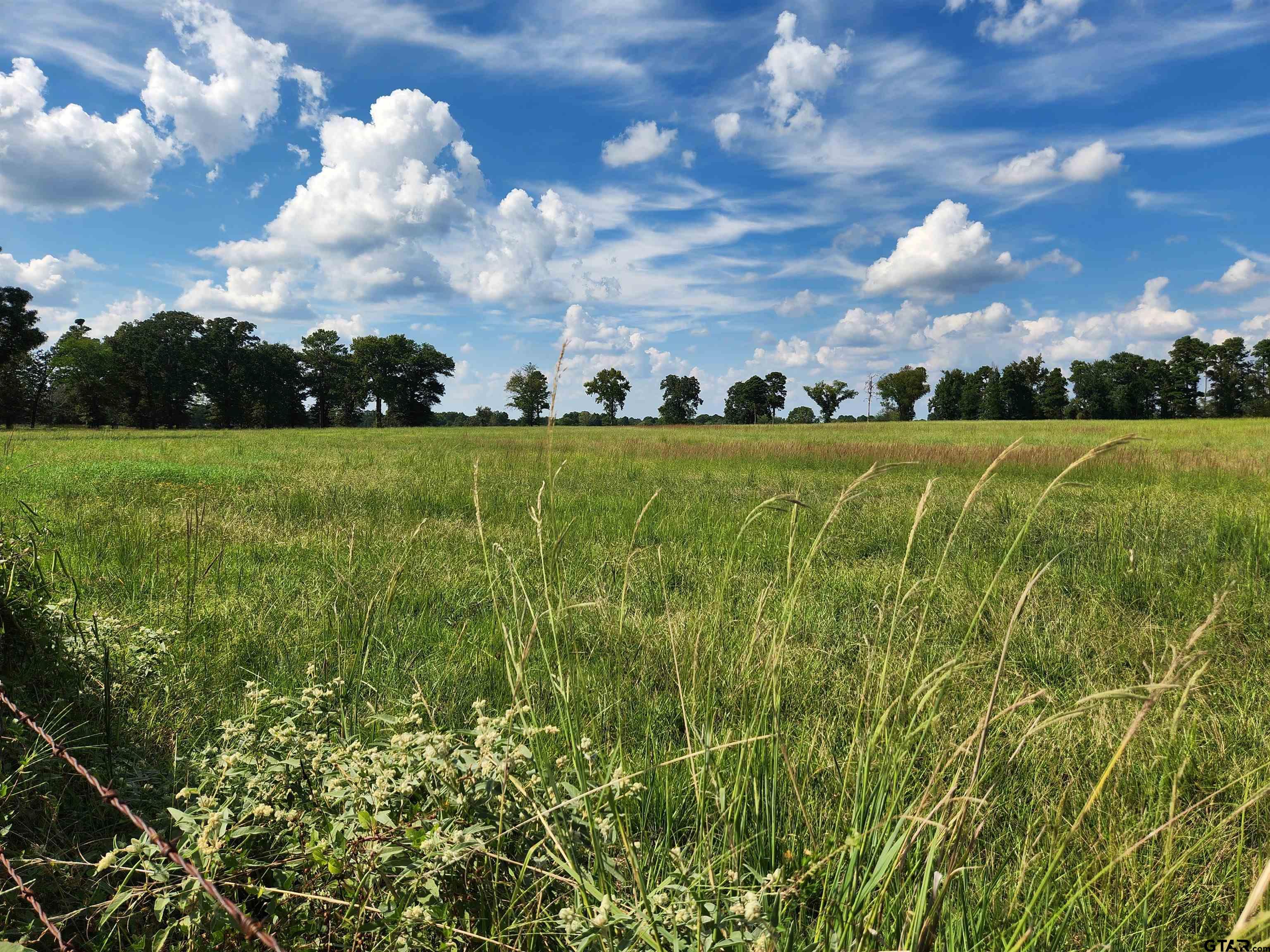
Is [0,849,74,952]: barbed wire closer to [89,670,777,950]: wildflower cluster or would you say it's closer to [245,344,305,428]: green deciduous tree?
[89,670,777,950]: wildflower cluster

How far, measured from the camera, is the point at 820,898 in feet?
4.79

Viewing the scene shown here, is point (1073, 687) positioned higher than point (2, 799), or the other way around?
point (2, 799)

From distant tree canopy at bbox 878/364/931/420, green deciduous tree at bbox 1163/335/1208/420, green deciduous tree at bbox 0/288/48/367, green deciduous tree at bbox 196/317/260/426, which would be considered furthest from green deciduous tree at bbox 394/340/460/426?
green deciduous tree at bbox 1163/335/1208/420

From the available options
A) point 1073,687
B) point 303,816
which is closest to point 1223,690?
point 1073,687

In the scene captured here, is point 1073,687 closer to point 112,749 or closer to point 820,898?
point 820,898

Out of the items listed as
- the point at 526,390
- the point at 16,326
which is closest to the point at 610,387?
the point at 526,390

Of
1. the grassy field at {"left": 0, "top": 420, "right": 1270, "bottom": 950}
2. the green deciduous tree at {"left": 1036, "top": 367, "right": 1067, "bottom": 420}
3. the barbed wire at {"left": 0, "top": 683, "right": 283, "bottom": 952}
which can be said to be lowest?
the grassy field at {"left": 0, "top": 420, "right": 1270, "bottom": 950}

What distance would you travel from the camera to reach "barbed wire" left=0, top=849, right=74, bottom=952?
3.48ft

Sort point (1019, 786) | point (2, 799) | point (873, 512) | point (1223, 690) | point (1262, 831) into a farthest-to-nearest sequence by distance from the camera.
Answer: point (873, 512) → point (1223, 690) → point (1019, 786) → point (1262, 831) → point (2, 799)

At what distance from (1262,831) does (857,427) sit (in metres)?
49.7

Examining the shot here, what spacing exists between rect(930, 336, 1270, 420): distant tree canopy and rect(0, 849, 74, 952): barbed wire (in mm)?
103790

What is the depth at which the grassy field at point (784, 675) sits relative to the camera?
1392 mm

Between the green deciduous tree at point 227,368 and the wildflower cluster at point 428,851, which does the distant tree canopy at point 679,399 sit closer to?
the green deciduous tree at point 227,368

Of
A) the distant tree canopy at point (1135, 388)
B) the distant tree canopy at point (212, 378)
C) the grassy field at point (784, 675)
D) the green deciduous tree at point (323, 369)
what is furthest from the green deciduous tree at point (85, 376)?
the distant tree canopy at point (1135, 388)
